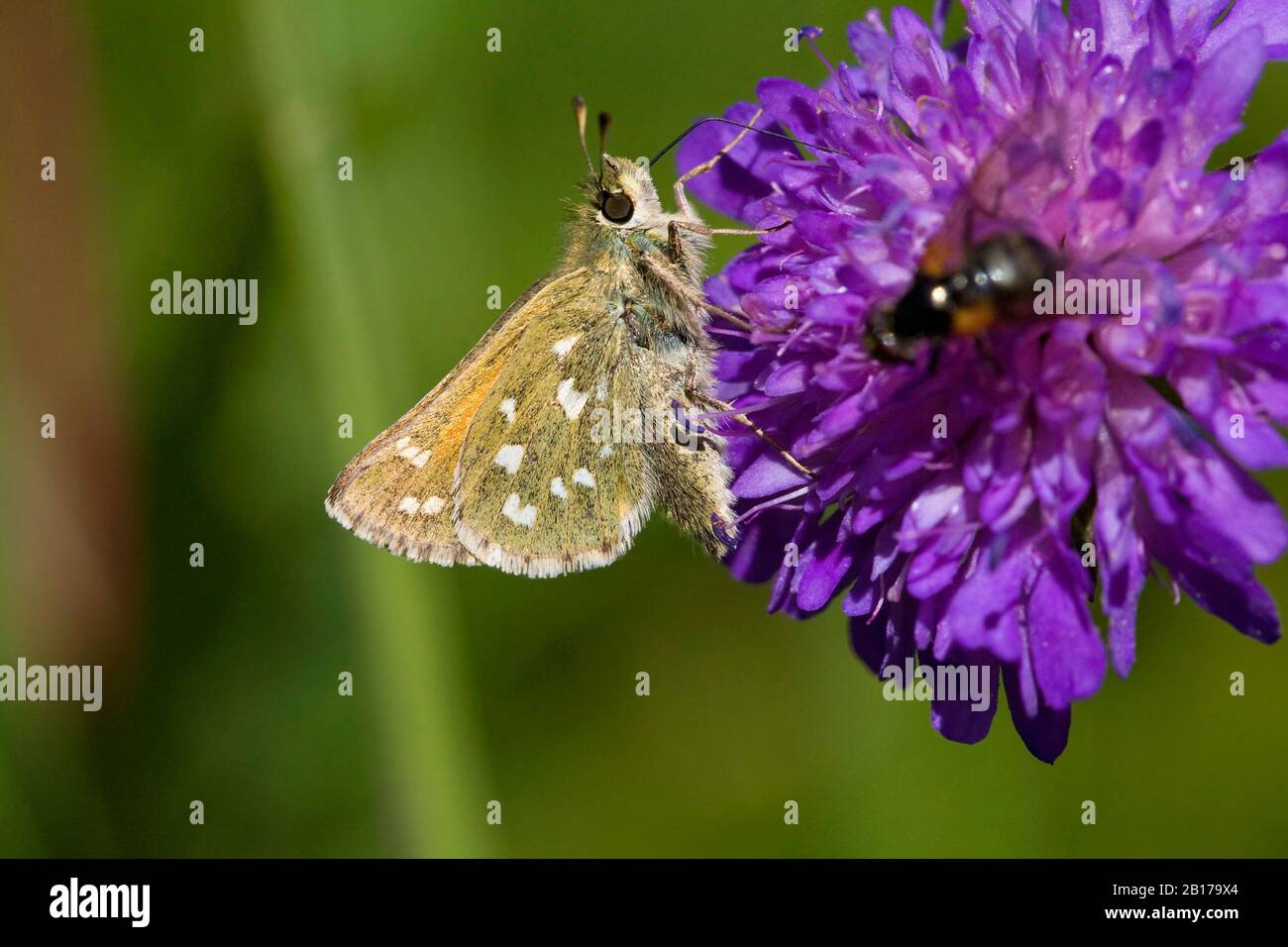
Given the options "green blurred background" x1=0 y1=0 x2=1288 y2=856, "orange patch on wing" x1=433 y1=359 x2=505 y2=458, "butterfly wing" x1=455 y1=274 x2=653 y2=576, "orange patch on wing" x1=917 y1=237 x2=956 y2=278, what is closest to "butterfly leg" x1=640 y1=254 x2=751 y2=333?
"butterfly wing" x1=455 y1=274 x2=653 y2=576

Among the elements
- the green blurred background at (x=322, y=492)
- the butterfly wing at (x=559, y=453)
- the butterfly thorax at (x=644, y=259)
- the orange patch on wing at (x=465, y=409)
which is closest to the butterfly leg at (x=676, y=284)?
the butterfly thorax at (x=644, y=259)

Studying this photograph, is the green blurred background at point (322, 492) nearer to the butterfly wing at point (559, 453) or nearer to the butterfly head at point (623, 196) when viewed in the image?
the butterfly wing at point (559, 453)

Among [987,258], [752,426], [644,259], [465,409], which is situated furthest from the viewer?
[465,409]

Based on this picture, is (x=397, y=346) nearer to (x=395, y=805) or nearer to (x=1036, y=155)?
(x=395, y=805)

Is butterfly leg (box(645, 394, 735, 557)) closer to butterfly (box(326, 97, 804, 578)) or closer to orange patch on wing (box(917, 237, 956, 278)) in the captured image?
butterfly (box(326, 97, 804, 578))

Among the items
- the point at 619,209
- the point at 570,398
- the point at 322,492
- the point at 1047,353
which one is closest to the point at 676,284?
the point at 619,209

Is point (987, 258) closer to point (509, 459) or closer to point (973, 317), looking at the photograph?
point (973, 317)
